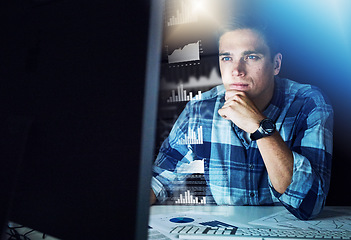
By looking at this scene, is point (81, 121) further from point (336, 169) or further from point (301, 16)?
point (301, 16)

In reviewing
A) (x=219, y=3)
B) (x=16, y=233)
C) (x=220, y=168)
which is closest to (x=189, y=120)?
(x=220, y=168)

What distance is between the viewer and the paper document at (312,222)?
2.99ft

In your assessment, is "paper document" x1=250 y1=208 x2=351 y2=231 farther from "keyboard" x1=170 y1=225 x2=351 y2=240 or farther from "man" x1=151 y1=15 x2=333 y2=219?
"man" x1=151 y1=15 x2=333 y2=219

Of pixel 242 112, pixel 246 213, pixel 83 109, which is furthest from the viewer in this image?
pixel 242 112

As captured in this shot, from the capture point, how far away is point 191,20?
6.73 ft

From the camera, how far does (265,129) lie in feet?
4.88

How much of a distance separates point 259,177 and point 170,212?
0.76 m
